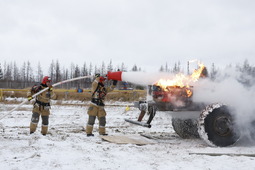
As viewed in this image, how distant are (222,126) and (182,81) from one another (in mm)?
1535

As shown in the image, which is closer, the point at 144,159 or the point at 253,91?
the point at 144,159

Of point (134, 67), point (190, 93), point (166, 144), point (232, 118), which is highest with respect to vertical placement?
point (134, 67)

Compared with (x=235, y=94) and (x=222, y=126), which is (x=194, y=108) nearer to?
(x=222, y=126)

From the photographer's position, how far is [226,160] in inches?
229

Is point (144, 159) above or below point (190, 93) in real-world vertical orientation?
below

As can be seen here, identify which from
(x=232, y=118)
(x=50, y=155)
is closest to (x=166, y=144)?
(x=232, y=118)

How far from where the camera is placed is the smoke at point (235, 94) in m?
7.55

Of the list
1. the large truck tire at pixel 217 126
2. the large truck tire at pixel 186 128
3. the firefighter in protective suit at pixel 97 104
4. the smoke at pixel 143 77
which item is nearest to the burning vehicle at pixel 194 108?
the large truck tire at pixel 217 126

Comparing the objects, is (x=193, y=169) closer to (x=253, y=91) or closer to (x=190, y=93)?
(x=190, y=93)

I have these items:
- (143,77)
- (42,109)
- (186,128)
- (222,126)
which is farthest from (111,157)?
(186,128)

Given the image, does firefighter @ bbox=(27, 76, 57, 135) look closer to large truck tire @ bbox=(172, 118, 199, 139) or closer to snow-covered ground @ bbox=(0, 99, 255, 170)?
snow-covered ground @ bbox=(0, 99, 255, 170)

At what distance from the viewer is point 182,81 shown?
780 centimetres

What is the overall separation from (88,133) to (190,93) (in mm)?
3235

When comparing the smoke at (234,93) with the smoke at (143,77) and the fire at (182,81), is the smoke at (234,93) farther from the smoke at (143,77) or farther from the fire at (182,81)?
the fire at (182,81)
